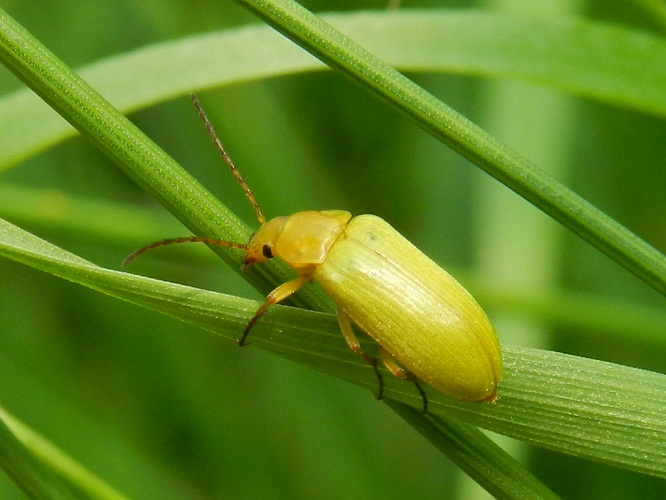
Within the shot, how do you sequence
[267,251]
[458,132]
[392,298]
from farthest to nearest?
[392,298] < [267,251] < [458,132]

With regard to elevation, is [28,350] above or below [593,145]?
below

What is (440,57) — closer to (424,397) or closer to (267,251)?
(267,251)

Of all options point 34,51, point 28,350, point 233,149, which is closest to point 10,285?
point 28,350

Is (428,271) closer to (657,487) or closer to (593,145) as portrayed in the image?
(657,487)

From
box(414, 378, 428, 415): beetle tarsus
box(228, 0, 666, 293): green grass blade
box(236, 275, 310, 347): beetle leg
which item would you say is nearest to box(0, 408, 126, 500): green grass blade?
box(236, 275, 310, 347): beetle leg

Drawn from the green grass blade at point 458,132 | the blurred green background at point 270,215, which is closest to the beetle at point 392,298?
the green grass blade at point 458,132

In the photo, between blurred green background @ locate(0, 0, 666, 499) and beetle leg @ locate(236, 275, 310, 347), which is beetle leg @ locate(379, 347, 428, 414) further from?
blurred green background @ locate(0, 0, 666, 499)

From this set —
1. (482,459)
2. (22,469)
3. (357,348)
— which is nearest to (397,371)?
(357,348)
